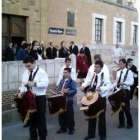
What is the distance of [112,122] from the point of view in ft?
29.7

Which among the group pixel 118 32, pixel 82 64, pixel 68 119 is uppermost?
pixel 118 32

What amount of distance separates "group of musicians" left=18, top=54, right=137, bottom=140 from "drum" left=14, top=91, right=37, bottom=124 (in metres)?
0.12

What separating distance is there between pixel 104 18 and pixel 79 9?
12.0 feet

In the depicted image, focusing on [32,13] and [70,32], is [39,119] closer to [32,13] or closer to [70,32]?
[32,13]

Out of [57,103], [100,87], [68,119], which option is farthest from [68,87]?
[100,87]

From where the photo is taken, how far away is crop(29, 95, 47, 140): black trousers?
6.74m

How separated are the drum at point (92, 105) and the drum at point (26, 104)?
1025mm

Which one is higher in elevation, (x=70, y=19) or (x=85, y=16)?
(x=85, y=16)

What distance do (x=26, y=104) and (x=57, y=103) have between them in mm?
1208

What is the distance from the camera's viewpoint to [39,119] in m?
6.81

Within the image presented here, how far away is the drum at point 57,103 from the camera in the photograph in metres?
7.61

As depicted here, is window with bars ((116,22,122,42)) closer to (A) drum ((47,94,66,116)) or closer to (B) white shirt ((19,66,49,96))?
(A) drum ((47,94,66,116))

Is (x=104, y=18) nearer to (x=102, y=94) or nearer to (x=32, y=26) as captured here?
(x=32, y=26)

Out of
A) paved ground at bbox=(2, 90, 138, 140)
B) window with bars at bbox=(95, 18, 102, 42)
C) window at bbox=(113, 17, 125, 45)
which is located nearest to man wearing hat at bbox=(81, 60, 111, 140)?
paved ground at bbox=(2, 90, 138, 140)
